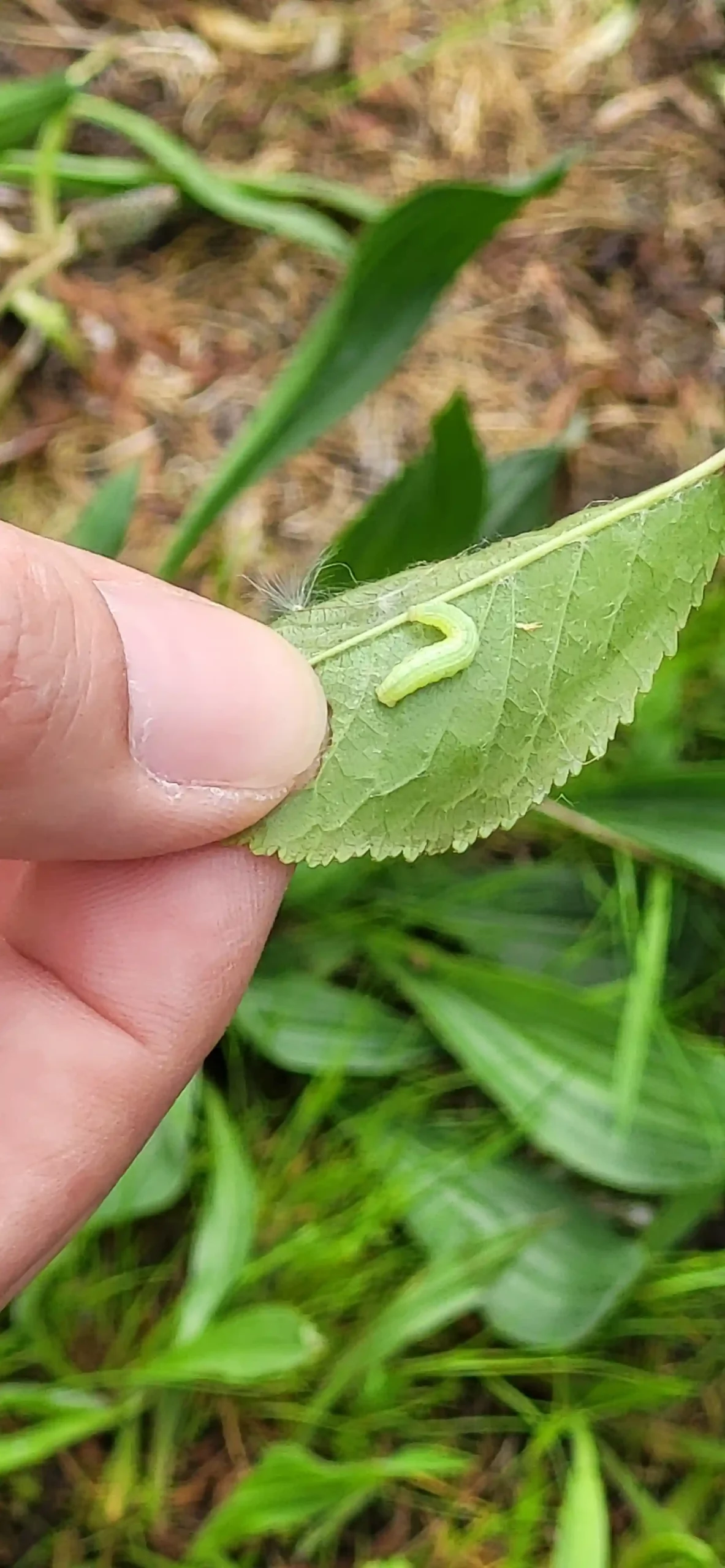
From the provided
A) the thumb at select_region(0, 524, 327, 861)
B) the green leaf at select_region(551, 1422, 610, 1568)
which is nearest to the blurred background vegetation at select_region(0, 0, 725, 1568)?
the green leaf at select_region(551, 1422, 610, 1568)

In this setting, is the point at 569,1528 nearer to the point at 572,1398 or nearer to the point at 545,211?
the point at 572,1398

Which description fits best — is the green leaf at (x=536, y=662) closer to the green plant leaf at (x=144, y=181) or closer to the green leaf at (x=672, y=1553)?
the green leaf at (x=672, y=1553)

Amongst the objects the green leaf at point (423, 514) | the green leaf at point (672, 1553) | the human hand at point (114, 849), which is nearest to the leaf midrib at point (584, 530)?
the human hand at point (114, 849)

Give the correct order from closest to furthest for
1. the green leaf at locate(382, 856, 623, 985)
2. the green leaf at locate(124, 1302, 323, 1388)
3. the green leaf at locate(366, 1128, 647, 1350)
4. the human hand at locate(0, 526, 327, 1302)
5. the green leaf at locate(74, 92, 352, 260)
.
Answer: the human hand at locate(0, 526, 327, 1302) < the green leaf at locate(124, 1302, 323, 1388) < the green leaf at locate(366, 1128, 647, 1350) < the green leaf at locate(382, 856, 623, 985) < the green leaf at locate(74, 92, 352, 260)

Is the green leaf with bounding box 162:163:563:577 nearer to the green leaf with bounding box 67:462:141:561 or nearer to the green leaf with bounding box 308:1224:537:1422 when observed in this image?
the green leaf with bounding box 67:462:141:561

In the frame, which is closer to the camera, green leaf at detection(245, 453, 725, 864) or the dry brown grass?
green leaf at detection(245, 453, 725, 864)

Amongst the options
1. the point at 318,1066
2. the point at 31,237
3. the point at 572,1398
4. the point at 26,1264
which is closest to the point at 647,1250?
the point at 572,1398
